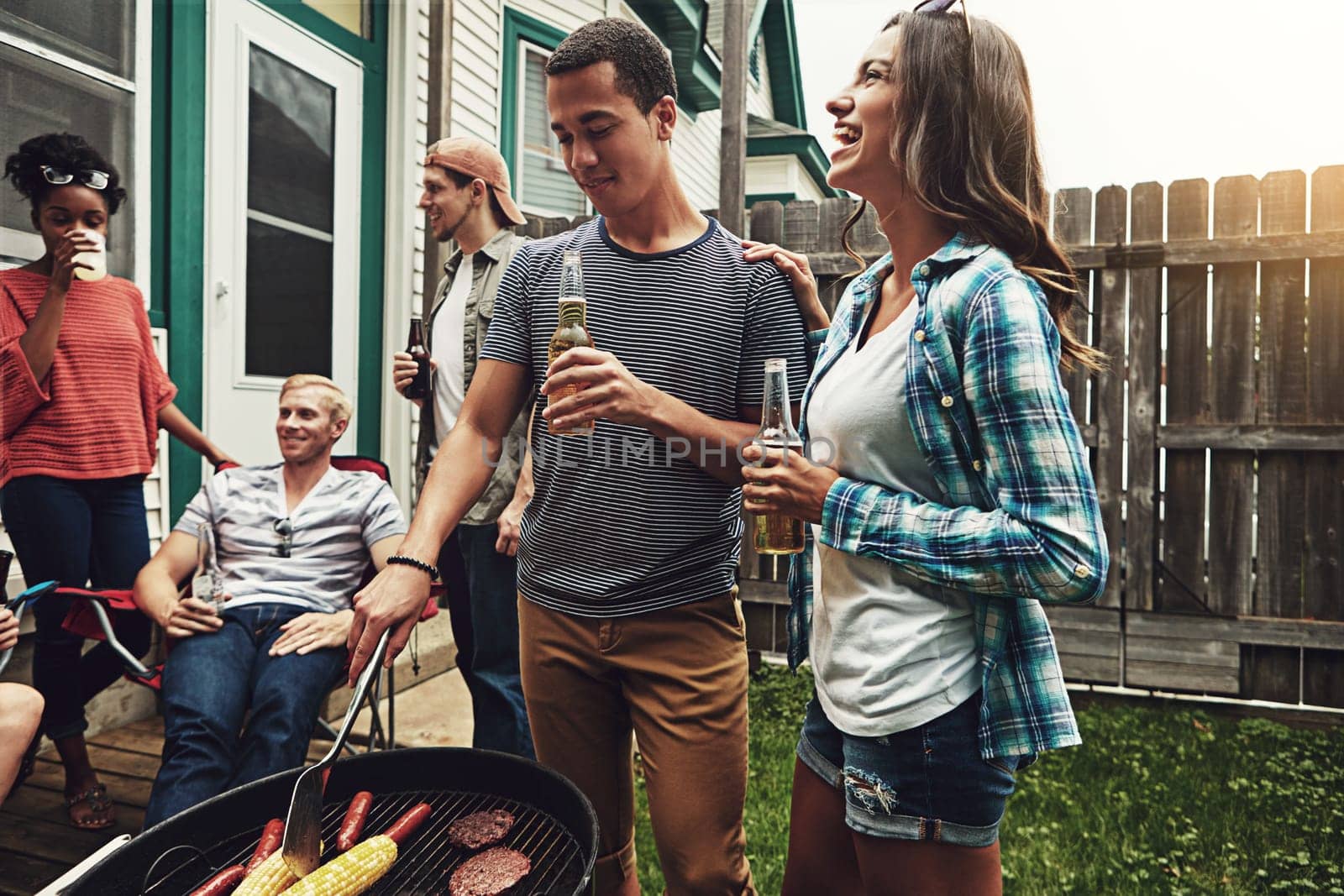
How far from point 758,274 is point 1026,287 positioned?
2.36 ft

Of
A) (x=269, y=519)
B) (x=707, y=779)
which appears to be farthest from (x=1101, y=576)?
(x=269, y=519)

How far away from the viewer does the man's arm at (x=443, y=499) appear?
1.42 m

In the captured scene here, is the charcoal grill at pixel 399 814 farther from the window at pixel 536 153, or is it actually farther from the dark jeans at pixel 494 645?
the window at pixel 536 153

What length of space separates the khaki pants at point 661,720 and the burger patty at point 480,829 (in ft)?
0.94

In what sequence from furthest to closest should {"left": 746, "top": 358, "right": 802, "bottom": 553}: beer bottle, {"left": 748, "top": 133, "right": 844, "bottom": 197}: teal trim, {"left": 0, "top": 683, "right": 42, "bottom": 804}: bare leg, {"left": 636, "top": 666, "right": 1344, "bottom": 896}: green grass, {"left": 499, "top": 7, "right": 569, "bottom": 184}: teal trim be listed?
{"left": 748, "top": 133, "right": 844, "bottom": 197}: teal trim
{"left": 499, "top": 7, "right": 569, "bottom": 184}: teal trim
{"left": 636, "top": 666, "right": 1344, "bottom": 896}: green grass
{"left": 0, "top": 683, "right": 42, "bottom": 804}: bare leg
{"left": 746, "top": 358, "right": 802, "bottom": 553}: beer bottle

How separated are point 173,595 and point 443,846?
6.52ft

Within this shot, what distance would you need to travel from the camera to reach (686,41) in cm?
926

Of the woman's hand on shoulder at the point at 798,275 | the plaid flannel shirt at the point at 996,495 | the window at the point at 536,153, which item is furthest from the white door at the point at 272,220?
the plaid flannel shirt at the point at 996,495

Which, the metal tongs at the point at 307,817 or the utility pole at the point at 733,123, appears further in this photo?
the utility pole at the point at 733,123

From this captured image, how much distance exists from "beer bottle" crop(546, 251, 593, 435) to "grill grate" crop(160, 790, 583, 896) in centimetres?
74

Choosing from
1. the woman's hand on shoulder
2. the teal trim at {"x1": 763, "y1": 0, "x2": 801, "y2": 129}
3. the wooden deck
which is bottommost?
the wooden deck

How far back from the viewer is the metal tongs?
4.34ft

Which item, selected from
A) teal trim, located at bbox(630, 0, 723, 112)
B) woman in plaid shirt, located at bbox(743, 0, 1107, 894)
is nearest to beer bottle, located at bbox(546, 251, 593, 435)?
woman in plaid shirt, located at bbox(743, 0, 1107, 894)

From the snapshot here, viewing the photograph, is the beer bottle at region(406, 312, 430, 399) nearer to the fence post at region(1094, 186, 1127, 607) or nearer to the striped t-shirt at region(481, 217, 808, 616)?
the striped t-shirt at region(481, 217, 808, 616)
